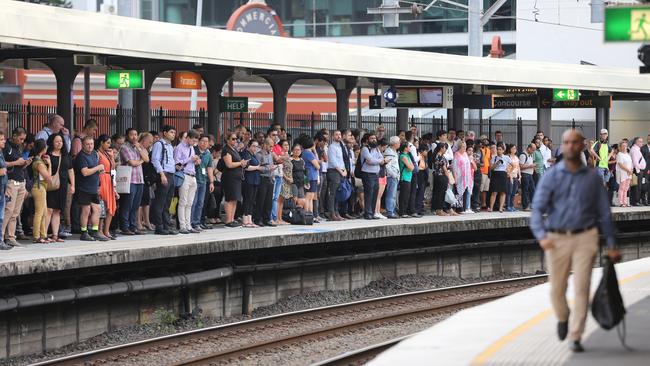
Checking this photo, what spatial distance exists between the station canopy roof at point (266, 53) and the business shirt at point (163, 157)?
1317 millimetres

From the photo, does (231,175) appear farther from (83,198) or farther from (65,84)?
(83,198)

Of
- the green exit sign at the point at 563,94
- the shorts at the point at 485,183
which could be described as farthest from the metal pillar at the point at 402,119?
the green exit sign at the point at 563,94

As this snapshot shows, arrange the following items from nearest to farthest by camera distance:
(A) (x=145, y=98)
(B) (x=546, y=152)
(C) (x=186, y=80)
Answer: (A) (x=145, y=98) < (C) (x=186, y=80) < (B) (x=546, y=152)

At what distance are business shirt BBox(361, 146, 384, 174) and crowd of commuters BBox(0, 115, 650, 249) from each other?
23 mm

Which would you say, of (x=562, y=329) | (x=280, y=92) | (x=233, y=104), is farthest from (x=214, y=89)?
(x=562, y=329)

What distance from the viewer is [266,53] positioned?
920 inches

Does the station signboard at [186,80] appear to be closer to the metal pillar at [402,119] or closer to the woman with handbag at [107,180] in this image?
the woman with handbag at [107,180]

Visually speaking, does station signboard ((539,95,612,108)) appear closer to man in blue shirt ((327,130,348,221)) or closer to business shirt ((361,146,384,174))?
business shirt ((361,146,384,174))

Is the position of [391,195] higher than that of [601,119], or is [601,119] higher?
[601,119]

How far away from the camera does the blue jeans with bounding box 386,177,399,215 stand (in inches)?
980

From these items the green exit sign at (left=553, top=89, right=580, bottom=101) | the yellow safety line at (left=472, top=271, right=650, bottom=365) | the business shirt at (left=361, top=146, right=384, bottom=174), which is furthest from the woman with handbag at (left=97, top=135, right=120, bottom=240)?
the green exit sign at (left=553, top=89, right=580, bottom=101)

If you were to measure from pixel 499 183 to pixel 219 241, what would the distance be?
396 inches

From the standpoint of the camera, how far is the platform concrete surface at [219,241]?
16.2 metres

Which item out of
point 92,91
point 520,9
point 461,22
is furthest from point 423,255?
point 461,22
